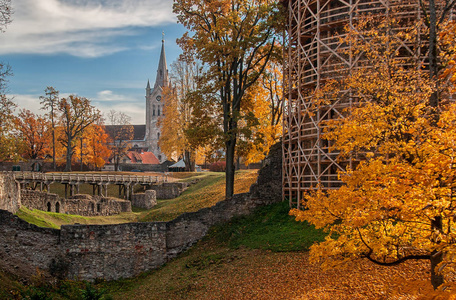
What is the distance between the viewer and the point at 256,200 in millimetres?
18000

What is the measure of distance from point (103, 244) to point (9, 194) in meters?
6.86

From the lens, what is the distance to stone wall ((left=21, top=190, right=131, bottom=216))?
75.4ft

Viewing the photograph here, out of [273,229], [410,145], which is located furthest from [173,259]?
[410,145]

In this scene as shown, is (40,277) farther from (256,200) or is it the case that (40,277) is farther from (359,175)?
(359,175)

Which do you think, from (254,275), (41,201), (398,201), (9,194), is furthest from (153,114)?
(398,201)

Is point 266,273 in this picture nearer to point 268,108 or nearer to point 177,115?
point 268,108

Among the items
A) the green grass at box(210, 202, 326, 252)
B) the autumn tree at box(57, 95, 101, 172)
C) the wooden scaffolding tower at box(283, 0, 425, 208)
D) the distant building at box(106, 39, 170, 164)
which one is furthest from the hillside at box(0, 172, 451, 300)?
the distant building at box(106, 39, 170, 164)

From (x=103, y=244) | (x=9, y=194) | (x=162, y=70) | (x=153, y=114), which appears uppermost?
(x=162, y=70)

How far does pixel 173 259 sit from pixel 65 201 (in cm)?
1110

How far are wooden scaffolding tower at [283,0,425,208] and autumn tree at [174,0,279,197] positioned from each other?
54.4 inches

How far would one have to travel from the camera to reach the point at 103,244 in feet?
53.0

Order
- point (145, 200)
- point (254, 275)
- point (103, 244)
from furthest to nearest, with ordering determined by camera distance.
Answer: point (145, 200) < point (103, 244) < point (254, 275)

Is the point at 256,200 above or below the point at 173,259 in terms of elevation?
above

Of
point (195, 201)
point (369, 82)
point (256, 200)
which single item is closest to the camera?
point (369, 82)
